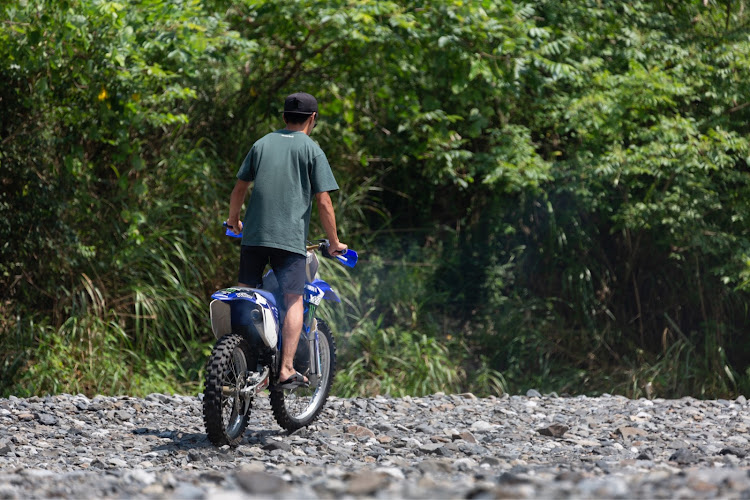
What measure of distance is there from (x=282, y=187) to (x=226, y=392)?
1148 millimetres

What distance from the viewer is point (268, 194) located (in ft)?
15.5

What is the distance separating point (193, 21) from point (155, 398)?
3.17m

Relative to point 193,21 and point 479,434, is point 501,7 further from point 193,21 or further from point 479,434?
point 479,434

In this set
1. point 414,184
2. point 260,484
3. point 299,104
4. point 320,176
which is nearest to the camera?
point 260,484

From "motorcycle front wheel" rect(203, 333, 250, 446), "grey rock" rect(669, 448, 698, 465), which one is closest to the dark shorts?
"motorcycle front wheel" rect(203, 333, 250, 446)

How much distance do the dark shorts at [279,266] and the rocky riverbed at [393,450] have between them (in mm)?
880

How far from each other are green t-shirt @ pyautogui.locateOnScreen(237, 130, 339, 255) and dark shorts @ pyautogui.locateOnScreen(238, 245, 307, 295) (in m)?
0.07

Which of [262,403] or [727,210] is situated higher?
[727,210]

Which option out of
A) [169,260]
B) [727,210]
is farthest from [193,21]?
[727,210]

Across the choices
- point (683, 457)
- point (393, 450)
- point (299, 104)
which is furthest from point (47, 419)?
point (683, 457)

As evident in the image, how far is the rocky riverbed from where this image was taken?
108 inches

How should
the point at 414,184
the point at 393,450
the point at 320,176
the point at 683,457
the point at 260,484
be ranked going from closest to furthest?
the point at 260,484 → the point at 683,457 → the point at 393,450 → the point at 320,176 → the point at 414,184

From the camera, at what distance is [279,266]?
15.8ft

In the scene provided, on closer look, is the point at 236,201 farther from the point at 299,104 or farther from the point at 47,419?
the point at 47,419
